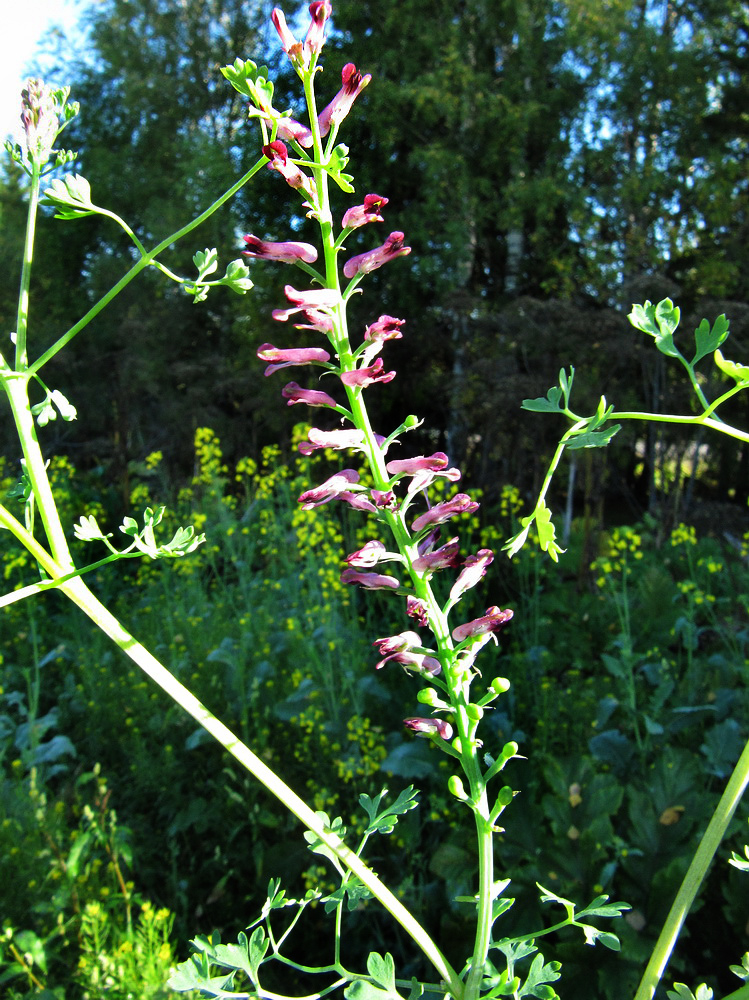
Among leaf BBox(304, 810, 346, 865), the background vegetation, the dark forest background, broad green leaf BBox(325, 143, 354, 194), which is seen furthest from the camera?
the dark forest background

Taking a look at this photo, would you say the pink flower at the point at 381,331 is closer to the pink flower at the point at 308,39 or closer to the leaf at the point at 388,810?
the pink flower at the point at 308,39

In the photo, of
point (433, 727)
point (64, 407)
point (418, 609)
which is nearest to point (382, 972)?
point (433, 727)

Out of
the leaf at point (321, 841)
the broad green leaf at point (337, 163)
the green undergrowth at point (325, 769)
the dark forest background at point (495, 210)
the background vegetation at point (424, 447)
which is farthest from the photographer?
the dark forest background at point (495, 210)

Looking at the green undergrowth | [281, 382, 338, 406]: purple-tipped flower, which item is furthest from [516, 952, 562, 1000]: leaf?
the green undergrowth

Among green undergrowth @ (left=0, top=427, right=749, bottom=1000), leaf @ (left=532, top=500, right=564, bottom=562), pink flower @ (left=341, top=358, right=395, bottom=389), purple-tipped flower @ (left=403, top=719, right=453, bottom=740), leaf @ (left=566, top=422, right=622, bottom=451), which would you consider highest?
pink flower @ (left=341, top=358, right=395, bottom=389)

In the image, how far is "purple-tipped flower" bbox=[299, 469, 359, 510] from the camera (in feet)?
2.56

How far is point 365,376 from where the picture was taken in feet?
2.33

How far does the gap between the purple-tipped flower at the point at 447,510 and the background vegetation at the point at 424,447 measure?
1.65m

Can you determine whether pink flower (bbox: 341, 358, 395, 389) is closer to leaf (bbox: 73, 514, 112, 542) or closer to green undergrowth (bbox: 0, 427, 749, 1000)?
leaf (bbox: 73, 514, 112, 542)

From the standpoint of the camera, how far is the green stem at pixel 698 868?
0.74 m

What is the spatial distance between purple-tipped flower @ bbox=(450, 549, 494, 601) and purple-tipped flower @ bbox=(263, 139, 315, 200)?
1.35 feet

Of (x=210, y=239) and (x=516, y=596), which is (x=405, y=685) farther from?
(x=210, y=239)

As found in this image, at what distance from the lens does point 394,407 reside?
10219 mm

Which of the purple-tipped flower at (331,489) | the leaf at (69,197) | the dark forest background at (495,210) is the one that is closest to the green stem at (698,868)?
the purple-tipped flower at (331,489)
